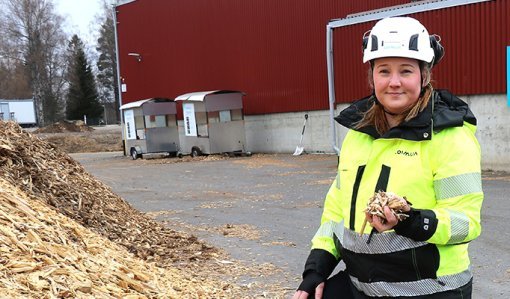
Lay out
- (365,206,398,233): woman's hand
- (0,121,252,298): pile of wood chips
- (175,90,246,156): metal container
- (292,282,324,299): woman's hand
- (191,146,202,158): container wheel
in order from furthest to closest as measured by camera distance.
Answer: (191,146,202,158): container wheel < (175,90,246,156): metal container < (0,121,252,298): pile of wood chips < (292,282,324,299): woman's hand < (365,206,398,233): woman's hand

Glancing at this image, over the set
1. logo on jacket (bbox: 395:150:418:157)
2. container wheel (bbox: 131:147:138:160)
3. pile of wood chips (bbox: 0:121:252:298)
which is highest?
logo on jacket (bbox: 395:150:418:157)

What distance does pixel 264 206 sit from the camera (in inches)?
462

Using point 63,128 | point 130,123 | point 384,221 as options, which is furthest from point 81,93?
point 384,221

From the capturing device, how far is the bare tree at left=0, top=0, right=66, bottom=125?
247 feet

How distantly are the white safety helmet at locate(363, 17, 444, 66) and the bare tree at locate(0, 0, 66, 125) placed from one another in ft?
257

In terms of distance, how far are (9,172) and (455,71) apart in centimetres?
1293

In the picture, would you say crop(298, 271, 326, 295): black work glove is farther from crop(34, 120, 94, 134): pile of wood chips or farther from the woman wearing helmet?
crop(34, 120, 94, 134): pile of wood chips

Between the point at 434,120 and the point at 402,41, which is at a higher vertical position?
the point at 402,41

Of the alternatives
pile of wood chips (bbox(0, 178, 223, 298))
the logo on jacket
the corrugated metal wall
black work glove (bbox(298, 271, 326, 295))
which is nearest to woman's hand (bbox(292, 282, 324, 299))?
black work glove (bbox(298, 271, 326, 295))

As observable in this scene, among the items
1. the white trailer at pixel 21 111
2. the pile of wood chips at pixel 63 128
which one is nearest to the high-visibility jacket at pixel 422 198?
the pile of wood chips at pixel 63 128

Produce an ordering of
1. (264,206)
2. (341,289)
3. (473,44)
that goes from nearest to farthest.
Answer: (341,289) → (264,206) → (473,44)

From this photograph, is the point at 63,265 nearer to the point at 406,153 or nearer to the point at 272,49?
the point at 406,153

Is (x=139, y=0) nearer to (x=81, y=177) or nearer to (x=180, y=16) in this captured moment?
(x=180, y=16)

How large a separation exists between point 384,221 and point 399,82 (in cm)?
55
